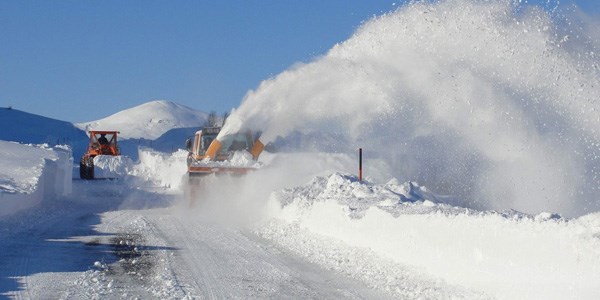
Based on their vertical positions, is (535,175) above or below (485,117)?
below

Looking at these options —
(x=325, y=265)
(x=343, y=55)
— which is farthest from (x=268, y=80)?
(x=325, y=265)

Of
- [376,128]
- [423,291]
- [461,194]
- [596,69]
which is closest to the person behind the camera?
[423,291]

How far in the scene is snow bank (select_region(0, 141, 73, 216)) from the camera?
63.9 feet

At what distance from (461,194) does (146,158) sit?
39.3 meters

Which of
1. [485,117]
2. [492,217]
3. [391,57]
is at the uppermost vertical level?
[391,57]

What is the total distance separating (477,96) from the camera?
2317cm

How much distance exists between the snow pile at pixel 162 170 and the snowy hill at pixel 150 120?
2862 inches

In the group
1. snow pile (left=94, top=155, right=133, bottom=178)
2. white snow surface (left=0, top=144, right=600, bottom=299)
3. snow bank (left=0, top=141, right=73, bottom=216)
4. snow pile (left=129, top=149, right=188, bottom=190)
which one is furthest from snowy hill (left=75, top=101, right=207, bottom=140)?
white snow surface (left=0, top=144, right=600, bottom=299)

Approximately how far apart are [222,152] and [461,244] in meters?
15.4

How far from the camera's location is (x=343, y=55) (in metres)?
23.9

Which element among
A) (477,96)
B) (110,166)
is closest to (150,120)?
(110,166)

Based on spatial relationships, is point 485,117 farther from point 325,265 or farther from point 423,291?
point 423,291

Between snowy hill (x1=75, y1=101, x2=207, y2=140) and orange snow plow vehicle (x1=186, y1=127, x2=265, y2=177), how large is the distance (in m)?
104

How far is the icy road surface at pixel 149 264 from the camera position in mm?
9086
